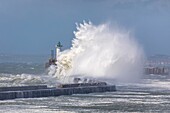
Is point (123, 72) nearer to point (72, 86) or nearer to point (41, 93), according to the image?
point (72, 86)

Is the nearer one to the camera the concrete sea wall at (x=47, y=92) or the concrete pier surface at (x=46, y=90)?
the concrete sea wall at (x=47, y=92)

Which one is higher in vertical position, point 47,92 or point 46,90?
point 46,90

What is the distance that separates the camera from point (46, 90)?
73.1 meters

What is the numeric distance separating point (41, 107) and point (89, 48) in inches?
2148

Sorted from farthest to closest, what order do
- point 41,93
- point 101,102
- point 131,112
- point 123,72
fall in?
point 123,72, point 41,93, point 101,102, point 131,112

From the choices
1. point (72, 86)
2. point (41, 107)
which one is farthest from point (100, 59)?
point (41, 107)

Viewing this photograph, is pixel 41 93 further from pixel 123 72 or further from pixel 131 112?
pixel 123 72

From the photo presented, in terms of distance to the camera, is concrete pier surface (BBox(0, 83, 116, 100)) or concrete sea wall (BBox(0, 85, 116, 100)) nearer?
concrete sea wall (BBox(0, 85, 116, 100))

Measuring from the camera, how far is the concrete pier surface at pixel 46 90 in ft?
225

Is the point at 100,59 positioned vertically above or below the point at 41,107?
above

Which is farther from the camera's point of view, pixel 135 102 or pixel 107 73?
pixel 107 73

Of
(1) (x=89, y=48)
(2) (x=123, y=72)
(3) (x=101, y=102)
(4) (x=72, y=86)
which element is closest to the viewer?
(3) (x=101, y=102)

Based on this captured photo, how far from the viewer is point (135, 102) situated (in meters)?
65.6

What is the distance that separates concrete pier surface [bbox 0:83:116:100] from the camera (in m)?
68.7
